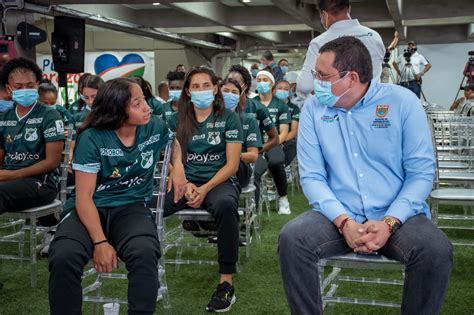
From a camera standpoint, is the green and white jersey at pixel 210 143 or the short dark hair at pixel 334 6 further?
the green and white jersey at pixel 210 143

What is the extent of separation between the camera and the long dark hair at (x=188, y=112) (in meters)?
3.54

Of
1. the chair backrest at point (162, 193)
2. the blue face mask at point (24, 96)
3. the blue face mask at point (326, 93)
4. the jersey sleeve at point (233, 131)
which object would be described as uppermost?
the blue face mask at point (326, 93)

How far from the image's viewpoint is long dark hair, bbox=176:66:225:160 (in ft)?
11.6

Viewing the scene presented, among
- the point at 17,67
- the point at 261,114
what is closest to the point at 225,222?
the point at 17,67

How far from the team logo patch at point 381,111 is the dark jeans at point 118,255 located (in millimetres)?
1044

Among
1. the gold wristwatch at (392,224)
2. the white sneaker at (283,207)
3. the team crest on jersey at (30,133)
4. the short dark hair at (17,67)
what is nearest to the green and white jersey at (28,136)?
the team crest on jersey at (30,133)

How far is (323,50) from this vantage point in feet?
7.85


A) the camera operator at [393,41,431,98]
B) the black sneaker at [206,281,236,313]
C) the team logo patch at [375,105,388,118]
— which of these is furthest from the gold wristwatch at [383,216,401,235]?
the camera operator at [393,41,431,98]

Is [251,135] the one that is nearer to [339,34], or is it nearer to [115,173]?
[339,34]

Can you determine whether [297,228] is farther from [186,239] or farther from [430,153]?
[186,239]

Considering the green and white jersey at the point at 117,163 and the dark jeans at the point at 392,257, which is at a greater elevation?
the green and white jersey at the point at 117,163

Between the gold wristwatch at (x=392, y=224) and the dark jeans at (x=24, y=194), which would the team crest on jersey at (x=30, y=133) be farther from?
the gold wristwatch at (x=392, y=224)

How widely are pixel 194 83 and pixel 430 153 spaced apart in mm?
1655

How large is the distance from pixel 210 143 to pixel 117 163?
1.05m
